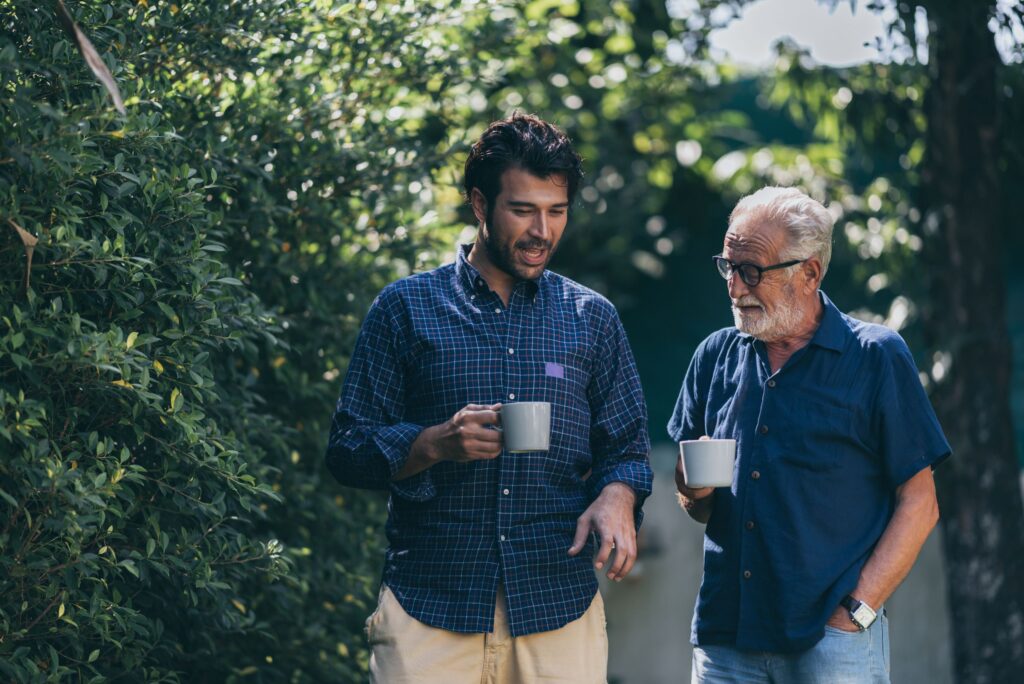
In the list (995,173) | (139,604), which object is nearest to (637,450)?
(139,604)

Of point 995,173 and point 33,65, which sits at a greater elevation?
point 995,173

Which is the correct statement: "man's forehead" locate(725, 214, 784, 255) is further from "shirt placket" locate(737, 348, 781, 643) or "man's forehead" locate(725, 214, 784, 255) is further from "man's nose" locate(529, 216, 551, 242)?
"man's nose" locate(529, 216, 551, 242)

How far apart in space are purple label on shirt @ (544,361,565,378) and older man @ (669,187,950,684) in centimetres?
43

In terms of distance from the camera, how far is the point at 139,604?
364cm

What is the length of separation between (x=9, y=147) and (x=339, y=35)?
166 centimetres

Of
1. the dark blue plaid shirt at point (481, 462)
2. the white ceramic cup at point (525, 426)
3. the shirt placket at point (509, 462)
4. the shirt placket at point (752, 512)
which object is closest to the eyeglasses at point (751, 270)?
the shirt placket at point (752, 512)

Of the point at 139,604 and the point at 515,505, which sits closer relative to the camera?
the point at 515,505

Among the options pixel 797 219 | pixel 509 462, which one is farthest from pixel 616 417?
pixel 797 219

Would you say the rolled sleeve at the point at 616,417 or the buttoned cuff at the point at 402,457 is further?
the rolled sleeve at the point at 616,417

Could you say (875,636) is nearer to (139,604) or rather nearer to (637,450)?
(637,450)

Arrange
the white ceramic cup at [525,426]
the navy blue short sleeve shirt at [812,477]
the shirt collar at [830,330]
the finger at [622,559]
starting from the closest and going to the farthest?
the white ceramic cup at [525,426]
the finger at [622,559]
the navy blue short sleeve shirt at [812,477]
the shirt collar at [830,330]

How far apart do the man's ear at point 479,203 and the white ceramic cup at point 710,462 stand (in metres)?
0.77

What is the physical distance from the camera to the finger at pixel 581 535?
3053 millimetres

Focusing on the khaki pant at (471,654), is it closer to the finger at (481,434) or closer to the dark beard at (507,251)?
the finger at (481,434)
